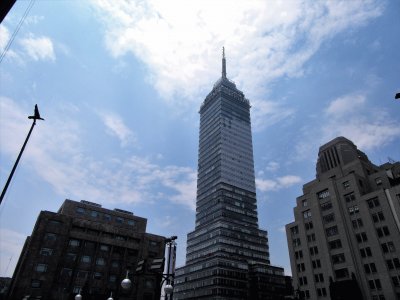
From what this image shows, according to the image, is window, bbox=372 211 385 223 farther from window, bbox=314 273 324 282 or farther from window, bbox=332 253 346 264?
window, bbox=314 273 324 282

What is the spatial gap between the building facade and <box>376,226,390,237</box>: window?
43.9m

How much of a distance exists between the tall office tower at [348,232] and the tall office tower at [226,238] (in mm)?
62219

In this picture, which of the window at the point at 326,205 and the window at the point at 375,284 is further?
the window at the point at 326,205

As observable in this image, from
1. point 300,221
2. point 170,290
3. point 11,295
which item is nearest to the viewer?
point 170,290

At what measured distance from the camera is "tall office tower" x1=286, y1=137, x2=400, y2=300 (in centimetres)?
5856

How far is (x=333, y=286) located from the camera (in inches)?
2467

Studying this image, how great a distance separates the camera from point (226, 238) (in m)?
152

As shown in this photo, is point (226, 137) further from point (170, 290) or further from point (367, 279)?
point (170, 290)

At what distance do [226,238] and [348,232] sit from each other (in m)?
91.3

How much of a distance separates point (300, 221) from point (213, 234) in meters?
83.3

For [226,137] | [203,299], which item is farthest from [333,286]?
[226,137]

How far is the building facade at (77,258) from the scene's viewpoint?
1989 inches

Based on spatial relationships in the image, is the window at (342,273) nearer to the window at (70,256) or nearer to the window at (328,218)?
the window at (328,218)

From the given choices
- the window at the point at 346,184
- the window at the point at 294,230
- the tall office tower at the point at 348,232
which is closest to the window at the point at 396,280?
the tall office tower at the point at 348,232
